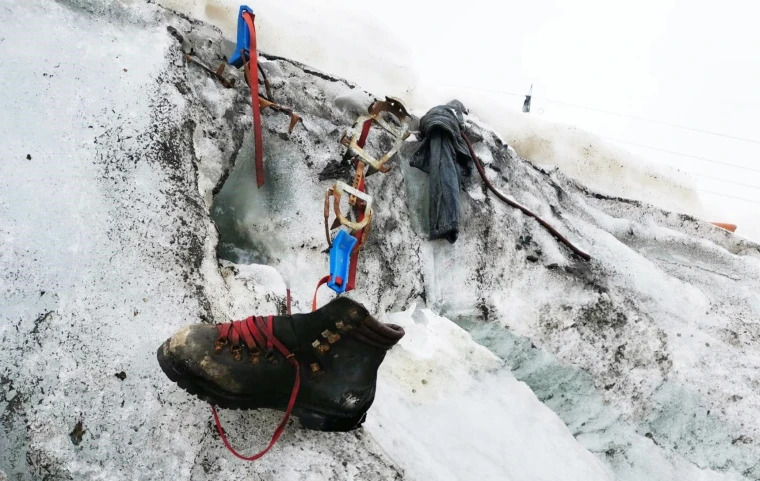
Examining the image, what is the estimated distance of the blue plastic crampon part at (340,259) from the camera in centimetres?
242

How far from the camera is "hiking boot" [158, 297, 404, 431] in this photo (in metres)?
1.78

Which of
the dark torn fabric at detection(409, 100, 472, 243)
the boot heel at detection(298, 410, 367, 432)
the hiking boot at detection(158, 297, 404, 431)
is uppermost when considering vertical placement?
the dark torn fabric at detection(409, 100, 472, 243)

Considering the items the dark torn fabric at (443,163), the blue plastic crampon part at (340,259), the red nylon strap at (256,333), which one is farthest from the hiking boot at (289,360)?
the dark torn fabric at (443,163)

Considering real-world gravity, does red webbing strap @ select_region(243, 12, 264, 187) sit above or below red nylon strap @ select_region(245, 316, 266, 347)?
above

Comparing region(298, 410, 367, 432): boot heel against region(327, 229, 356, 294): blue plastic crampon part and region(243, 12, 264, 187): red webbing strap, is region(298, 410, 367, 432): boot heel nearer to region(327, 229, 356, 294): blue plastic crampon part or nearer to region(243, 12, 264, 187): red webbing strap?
region(327, 229, 356, 294): blue plastic crampon part

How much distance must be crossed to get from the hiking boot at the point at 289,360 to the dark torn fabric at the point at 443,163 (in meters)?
1.56

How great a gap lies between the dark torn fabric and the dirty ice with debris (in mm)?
114

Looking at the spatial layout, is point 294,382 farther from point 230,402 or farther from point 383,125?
point 383,125

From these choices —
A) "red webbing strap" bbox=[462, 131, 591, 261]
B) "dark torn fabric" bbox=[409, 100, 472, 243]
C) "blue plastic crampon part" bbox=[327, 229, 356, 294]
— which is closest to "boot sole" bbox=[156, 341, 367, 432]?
"blue plastic crampon part" bbox=[327, 229, 356, 294]

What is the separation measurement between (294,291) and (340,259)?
45 centimetres

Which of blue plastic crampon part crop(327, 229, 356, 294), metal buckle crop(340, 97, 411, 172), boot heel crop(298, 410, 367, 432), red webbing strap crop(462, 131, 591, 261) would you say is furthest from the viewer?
red webbing strap crop(462, 131, 591, 261)

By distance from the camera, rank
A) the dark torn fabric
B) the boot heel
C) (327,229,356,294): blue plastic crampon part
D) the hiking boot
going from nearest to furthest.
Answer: the hiking boot, the boot heel, (327,229,356,294): blue plastic crampon part, the dark torn fabric

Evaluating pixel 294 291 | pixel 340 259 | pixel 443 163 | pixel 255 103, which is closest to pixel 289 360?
pixel 340 259

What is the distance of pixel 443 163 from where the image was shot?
11.4 ft
